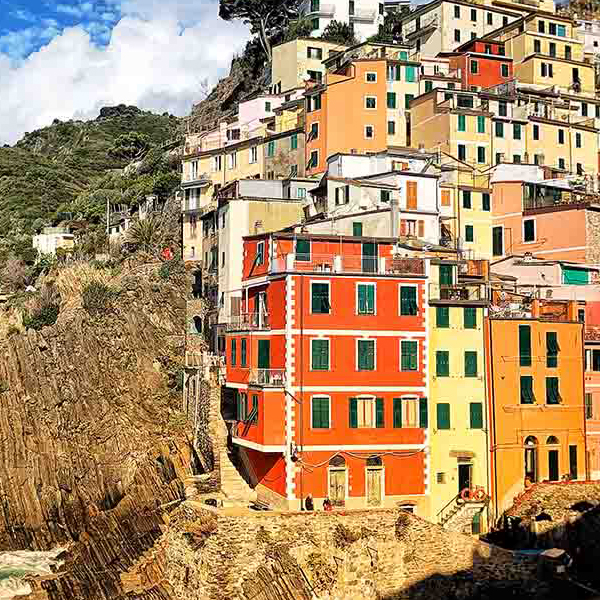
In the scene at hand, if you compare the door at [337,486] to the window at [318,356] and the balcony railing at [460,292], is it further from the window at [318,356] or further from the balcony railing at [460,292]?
the balcony railing at [460,292]

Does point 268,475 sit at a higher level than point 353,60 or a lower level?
lower

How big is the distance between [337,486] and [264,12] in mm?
65832

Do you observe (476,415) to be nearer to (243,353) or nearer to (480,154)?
(243,353)

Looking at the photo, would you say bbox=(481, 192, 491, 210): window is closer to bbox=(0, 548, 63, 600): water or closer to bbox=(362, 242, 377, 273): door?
bbox=(362, 242, 377, 273): door

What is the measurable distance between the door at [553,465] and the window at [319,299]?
12876 mm

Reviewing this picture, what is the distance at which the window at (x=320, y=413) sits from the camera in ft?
132

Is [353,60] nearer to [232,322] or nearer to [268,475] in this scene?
[232,322]

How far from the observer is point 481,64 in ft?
249

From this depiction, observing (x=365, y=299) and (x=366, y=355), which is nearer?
(x=366, y=355)

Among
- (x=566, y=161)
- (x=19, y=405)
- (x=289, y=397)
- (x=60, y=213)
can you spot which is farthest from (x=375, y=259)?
(x=60, y=213)

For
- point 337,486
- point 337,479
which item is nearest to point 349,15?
point 337,479

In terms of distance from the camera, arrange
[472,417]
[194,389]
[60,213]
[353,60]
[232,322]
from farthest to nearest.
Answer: [60,213] → [353,60] → [194,389] → [232,322] → [472,417]

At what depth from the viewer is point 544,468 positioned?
4369 centimetres

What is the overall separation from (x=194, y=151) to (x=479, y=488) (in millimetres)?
40282
